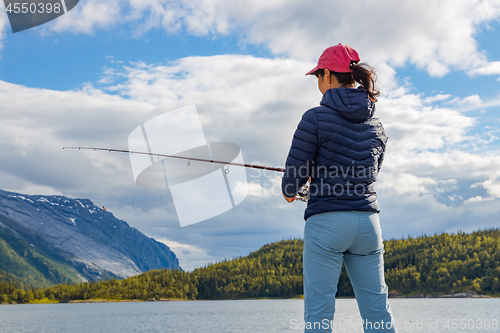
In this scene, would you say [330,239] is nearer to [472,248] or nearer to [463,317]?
[463,317]

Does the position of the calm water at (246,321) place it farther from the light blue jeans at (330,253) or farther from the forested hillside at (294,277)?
the forested hillside at (294,277)

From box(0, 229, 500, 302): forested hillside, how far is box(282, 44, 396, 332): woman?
16296 centimetres

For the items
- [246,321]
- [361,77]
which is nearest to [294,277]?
[246,321]

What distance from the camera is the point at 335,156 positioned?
2408 millimetres

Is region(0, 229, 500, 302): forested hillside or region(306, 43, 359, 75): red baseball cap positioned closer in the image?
region(306, 43, 359, 75): red baseball cap

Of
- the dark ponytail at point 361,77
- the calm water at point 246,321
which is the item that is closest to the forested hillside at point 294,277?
the calm water at point 246,321

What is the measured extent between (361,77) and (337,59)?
18cm

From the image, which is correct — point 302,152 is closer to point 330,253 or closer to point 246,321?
point 330,253

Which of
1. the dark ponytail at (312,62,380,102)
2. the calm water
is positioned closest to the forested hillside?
the calm water

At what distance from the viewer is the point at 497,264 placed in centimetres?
15525

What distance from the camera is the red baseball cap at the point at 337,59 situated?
8.54 ft

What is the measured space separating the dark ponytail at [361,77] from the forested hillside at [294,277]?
163150 millimetres

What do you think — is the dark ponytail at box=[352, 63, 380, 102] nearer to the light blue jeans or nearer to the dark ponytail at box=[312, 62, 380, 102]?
the dark ponytail at box=[312, 62, 380, 102]

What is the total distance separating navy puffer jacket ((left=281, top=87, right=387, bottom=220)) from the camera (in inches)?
93.9
